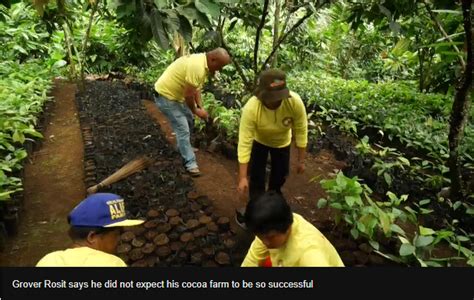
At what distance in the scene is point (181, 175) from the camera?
3906mm

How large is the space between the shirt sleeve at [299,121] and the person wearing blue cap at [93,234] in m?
1.52

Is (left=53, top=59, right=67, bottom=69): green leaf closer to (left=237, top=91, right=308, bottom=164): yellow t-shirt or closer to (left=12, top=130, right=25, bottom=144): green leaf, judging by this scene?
(left=12, top=130, right=25, bottom=144): green leaf

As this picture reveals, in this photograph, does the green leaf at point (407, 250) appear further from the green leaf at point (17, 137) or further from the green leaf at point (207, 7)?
the green leaf at point (17, 137)

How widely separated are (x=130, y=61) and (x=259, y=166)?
9.19 m

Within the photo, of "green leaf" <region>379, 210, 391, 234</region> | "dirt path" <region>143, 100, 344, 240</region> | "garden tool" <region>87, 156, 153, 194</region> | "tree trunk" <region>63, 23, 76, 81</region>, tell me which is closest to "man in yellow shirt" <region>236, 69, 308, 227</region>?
"dirt path" <region>143, 100, 344, 240</region>

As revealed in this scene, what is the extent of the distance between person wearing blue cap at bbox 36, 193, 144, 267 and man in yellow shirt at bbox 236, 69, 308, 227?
3.69 ft

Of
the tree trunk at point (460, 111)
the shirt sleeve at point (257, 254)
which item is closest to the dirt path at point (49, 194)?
the shirt sleeve at point (257, 254)

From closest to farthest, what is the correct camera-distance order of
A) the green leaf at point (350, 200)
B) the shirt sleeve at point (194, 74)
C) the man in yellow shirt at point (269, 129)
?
the green leaf at point (350, 200) → the man in yellow shirt at point (269, 129) → the shirt sleeve at point (194, 74)

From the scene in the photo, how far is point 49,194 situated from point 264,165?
2198 millimetres

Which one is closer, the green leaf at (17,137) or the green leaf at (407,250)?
the green leaf at (407,250)

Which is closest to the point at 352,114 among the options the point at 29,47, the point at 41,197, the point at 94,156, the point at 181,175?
the point at 181,175

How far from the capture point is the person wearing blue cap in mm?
1482

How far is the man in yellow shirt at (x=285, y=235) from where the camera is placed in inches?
58.0

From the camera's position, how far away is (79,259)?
1.48 m
